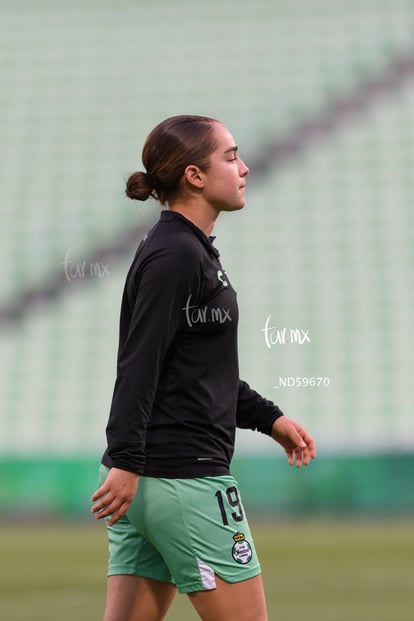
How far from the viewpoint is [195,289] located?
8.71ft

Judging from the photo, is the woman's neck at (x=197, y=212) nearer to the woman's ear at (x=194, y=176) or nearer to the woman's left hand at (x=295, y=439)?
the woman's ear at (x=194, y=176)

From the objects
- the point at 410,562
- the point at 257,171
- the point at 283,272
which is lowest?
the point at 410,562

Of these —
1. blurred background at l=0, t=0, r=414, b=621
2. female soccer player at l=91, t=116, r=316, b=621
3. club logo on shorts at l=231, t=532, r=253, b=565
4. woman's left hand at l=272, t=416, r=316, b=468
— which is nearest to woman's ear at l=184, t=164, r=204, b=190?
female soccer player at l=91, t=116, r=316, b=621

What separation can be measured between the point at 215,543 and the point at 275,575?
4.23m

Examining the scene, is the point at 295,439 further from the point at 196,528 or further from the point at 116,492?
the point at 116,492

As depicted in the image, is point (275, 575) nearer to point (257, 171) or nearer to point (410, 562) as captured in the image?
point (410, 562)

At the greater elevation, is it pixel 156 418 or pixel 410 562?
pixel 156 418

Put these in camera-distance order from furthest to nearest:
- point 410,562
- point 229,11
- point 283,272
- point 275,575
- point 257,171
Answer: point 229,11
point 257,171
point 283,272
point 410,562
point 275,575

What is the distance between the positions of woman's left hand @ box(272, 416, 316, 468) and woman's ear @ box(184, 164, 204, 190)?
2.10 feet

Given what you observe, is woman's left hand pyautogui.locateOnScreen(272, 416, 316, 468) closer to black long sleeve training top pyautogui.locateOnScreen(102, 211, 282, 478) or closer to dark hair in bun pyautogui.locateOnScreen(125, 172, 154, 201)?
black long sleeve training top pyautogui.locateOnScreen(102, 211, 282, 478)

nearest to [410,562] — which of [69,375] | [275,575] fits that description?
[275,575]

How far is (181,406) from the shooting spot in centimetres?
270

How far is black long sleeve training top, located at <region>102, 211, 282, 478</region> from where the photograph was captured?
8.57 feet

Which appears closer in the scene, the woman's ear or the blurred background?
the woman's ear
